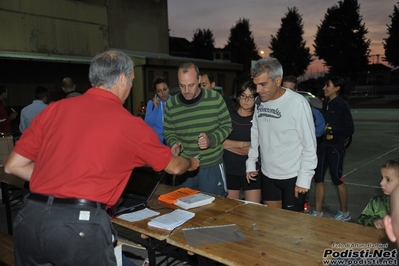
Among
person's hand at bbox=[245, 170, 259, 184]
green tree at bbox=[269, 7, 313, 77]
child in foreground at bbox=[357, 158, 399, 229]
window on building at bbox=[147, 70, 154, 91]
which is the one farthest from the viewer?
green tree at bbox=[269, 7, 313, 77]

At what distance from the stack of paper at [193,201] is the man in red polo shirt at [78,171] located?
981mm

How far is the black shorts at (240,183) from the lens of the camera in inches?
147

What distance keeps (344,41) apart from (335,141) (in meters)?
42.0

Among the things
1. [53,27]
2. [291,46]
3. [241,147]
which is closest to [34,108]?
[241,147]

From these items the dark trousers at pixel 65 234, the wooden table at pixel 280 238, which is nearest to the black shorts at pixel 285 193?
the wooden table at pixel 280 238

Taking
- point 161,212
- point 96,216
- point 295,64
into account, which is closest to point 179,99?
point 161,212

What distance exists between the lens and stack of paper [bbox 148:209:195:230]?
7.72 feet

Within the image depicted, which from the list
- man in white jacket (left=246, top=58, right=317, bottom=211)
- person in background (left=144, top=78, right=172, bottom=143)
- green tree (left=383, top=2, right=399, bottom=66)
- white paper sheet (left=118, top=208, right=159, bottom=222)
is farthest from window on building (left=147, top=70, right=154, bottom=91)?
green tree (left=383, top=2, right=399, bottom=66)

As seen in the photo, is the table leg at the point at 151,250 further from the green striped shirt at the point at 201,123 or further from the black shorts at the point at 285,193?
the black shorts at the point at 285,193

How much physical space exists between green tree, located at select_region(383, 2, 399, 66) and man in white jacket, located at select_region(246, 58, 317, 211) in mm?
42847

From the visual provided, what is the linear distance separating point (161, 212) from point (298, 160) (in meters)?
1.31

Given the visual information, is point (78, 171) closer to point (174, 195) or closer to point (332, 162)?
point (174, 195)

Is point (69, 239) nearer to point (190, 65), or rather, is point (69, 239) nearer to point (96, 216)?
point (96, 216)

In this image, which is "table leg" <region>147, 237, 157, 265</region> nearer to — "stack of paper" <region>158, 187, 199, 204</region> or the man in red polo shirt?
"stack of paper" <region>158, 187, 199, 204</region>
